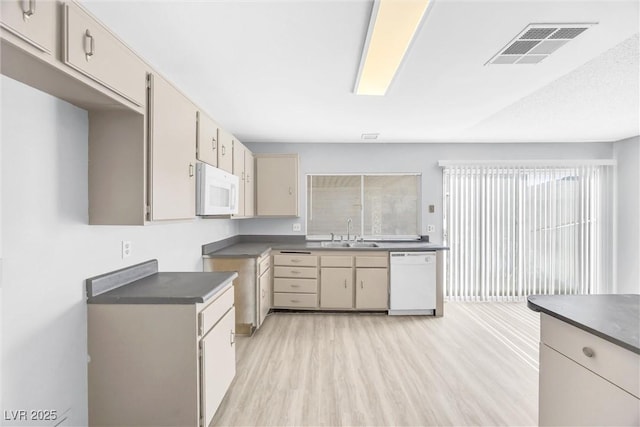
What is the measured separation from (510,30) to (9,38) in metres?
2.19

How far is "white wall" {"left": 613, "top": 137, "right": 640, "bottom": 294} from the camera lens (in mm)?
4047

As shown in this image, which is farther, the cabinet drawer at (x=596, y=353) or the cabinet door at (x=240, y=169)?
the cabinet door at (x=240, y=169)

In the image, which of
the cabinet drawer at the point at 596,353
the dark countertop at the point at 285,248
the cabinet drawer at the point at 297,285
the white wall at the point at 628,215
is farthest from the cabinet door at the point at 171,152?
the white wall at the point at 628,215

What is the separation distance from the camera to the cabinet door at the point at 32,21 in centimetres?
86

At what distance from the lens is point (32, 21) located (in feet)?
3.05

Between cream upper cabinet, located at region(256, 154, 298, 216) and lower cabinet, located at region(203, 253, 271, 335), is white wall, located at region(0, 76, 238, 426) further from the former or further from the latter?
cream upper cabinet, located at region(256, 154, 298, 216)

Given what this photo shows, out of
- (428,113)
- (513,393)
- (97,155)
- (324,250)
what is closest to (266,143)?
(324,250)

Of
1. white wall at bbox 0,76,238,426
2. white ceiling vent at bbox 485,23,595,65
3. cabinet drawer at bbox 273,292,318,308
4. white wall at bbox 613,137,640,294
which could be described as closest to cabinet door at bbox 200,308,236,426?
white wall at bbox 0,76,238,426

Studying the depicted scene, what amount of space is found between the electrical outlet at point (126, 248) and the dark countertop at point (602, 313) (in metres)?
2.40

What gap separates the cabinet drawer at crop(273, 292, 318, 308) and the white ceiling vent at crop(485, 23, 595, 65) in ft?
10.2

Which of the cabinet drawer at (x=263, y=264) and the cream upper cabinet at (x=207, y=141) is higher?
the cream upper cabinet at (x=207, y=141)

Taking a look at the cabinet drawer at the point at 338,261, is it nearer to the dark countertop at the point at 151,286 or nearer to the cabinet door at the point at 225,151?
the cabinet door at the point at 225,151

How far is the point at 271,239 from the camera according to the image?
4.47 m

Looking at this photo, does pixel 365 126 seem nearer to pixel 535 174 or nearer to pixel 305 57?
pixel 305 57
